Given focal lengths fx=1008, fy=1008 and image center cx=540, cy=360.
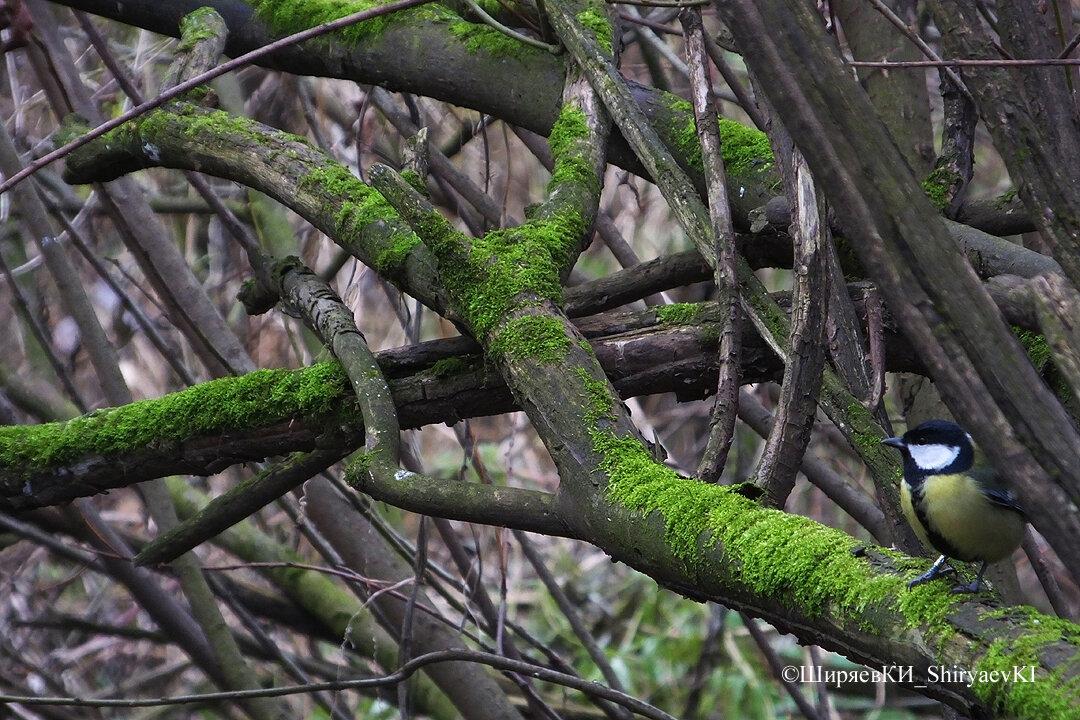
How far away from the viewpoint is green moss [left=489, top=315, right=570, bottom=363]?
2.12 m

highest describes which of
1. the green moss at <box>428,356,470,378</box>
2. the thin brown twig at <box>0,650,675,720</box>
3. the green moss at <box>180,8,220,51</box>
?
the green moss at <box>180,8,220,51</box>

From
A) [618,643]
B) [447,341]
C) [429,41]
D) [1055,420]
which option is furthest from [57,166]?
[1055,420]

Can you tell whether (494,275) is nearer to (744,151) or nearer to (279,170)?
(279,170)

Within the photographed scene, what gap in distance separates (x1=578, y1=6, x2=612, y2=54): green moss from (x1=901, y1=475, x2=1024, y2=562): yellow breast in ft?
5.86

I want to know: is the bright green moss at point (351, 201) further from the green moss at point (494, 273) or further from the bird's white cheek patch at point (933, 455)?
the bird's white cheek patch at point (933, 455)

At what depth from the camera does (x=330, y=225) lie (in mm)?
2721

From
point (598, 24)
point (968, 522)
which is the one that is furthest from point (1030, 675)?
point (598, 24)

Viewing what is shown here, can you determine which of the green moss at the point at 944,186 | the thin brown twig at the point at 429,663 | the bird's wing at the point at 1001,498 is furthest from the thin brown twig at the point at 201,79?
the green moss at the point at 944,186

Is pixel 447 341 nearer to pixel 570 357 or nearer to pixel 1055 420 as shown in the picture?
pixel 570 357

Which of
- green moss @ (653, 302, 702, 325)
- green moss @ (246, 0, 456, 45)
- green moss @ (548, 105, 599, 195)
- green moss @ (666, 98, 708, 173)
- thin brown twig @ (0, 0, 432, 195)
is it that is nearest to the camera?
thin brown twig @ (0, 0, 432, 195)

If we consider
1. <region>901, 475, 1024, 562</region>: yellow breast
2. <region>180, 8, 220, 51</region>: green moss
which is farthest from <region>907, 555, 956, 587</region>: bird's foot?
<region>180, 8, 220, 51</region>: green moss

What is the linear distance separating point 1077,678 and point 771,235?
165cm

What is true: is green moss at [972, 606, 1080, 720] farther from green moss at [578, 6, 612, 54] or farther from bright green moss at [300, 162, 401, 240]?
green moss at [578, 6, 612, 54]

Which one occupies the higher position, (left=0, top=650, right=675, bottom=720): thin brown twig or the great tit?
the great tit
